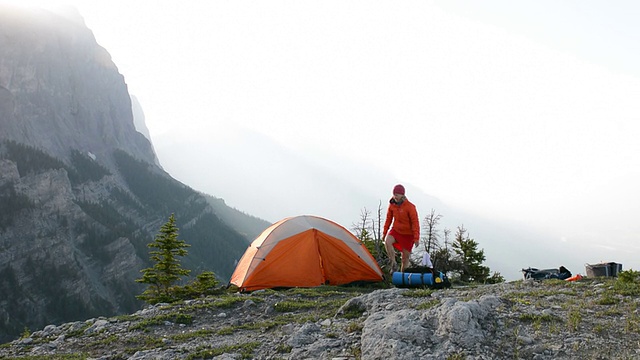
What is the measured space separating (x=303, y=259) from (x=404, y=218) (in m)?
4.92

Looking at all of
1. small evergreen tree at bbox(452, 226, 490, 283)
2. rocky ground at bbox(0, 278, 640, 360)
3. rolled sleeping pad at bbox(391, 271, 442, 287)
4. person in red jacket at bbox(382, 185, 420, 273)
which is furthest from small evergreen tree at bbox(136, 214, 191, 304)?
small evergreen tree at bbox(452, 226, 490, 283)

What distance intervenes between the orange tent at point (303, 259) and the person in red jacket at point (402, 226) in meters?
3.92

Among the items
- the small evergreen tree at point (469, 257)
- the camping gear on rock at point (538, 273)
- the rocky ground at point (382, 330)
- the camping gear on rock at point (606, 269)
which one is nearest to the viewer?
the rocky ground at point (382, 330)

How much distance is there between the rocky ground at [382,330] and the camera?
5.31 m

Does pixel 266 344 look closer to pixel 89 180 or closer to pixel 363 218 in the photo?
pixel 363 218

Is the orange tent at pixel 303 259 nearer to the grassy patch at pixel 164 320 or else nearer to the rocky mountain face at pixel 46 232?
the grassy patch at pixel 164 320

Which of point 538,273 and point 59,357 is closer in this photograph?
point 59,357

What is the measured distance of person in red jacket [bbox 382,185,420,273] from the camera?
41.5 feet

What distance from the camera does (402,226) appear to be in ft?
42.1

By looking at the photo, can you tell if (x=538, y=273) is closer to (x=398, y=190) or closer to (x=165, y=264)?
(x=398, y=190)

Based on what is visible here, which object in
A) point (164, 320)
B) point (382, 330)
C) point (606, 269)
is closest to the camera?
point (382, 330)

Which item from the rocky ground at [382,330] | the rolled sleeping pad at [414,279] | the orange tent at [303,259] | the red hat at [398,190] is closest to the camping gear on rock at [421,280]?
the rolled sleeping pad at [414,279]

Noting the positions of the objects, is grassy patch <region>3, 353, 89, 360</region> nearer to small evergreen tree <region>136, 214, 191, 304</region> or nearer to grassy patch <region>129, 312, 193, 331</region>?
grassy patch <region>129, 312, 193, 331</region>

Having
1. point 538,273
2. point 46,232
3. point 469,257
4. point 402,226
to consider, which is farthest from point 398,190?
point 46,232
